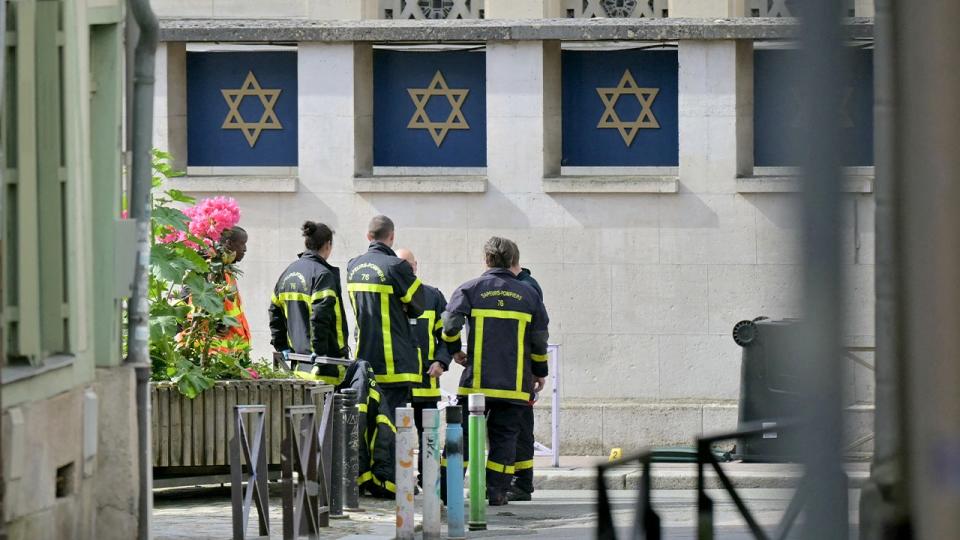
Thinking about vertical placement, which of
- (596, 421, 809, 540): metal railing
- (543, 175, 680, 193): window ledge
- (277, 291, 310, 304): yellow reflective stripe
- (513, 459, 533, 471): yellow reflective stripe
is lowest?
(513, 459, 533, 471): yellow reflective stripe

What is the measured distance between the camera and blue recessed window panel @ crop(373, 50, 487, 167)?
1866 centimetres

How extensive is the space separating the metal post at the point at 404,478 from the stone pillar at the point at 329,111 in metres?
7.67

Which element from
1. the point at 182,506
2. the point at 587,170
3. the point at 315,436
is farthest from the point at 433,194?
the point at 315,436

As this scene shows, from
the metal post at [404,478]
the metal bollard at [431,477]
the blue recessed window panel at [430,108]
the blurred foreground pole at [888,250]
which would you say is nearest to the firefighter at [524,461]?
the metal bollard at [431,477]

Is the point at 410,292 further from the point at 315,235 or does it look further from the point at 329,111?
the point at 329,111

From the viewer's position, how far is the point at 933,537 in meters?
2.26

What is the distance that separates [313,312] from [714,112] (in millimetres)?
6311

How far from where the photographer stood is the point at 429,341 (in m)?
13.9

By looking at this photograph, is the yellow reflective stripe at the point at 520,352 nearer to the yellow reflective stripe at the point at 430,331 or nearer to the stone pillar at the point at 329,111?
the yellow reflective stripe at the point at 430,331

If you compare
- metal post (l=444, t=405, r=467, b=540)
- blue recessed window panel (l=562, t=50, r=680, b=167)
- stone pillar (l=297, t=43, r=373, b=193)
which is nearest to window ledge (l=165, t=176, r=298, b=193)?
stone pillar (l=297, t=43, r=373, b=193)

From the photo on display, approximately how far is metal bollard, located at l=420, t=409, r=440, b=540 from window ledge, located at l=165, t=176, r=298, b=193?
7561mm

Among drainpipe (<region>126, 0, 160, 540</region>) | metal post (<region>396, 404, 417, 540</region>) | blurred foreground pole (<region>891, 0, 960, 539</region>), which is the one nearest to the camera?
blurred foreground pole (<region>891, 0, 960, 539</region>)

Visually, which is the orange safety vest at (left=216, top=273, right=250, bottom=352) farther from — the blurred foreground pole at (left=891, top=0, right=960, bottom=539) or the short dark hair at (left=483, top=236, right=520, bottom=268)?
the blurred foreground pole at (left=891, top=0, right=960, bottom=539)

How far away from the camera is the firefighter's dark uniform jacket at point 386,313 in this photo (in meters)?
13.2
